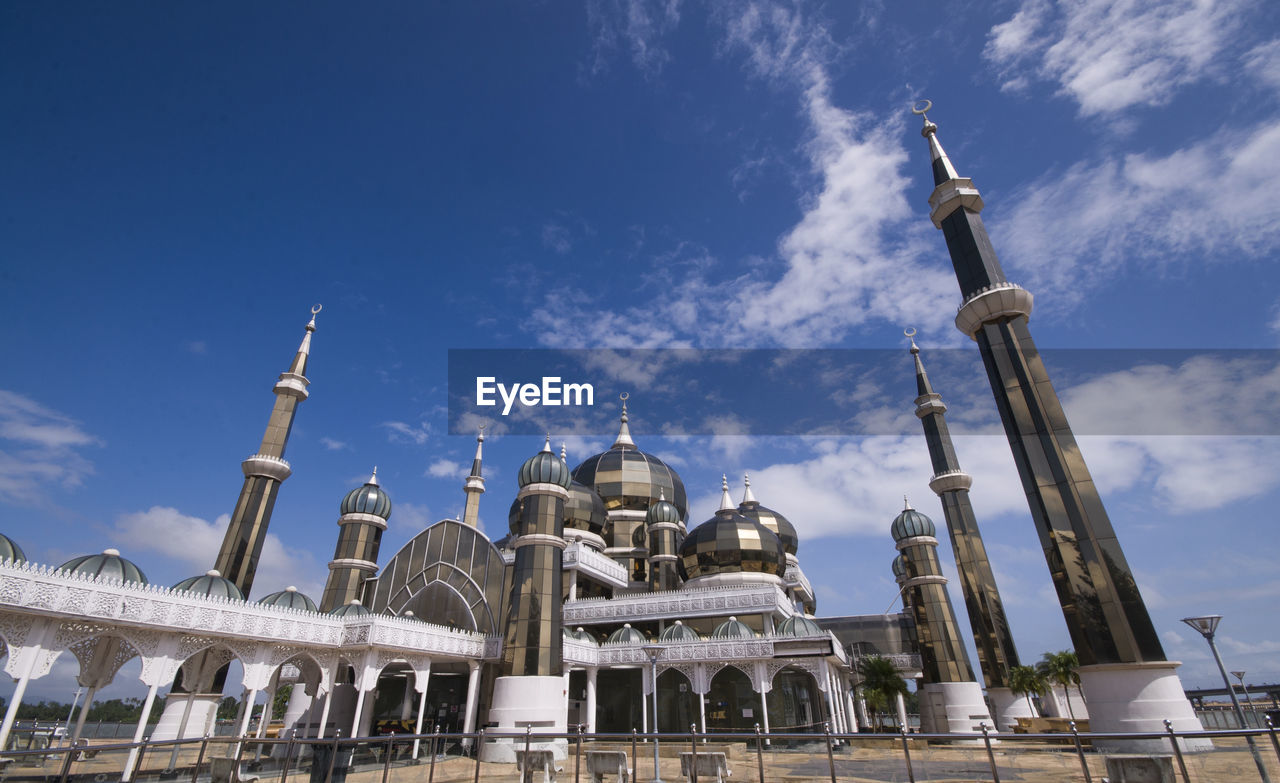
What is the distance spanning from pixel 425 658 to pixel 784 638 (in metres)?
14.8

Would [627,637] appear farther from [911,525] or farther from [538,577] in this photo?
[911,525]

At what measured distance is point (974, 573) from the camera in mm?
35719

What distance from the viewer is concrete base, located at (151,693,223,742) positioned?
73.5 feet

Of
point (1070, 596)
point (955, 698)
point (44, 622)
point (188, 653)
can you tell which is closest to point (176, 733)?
point (188, 653)

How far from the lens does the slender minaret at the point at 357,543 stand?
108 feet

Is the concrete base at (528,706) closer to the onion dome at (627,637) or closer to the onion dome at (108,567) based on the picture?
the onion dome at (627,637)

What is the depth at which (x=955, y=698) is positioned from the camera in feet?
109

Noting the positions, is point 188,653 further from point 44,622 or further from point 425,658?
point 425,658

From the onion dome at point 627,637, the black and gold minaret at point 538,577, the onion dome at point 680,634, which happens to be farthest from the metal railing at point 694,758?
the onion dome at point 627,637

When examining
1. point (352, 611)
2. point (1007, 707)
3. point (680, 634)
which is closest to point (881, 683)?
point (1007, 707)

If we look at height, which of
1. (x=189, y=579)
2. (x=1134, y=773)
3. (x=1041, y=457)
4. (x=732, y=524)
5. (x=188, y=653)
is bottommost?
(x=1134, y=773)

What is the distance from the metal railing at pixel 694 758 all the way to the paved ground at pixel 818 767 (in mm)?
27

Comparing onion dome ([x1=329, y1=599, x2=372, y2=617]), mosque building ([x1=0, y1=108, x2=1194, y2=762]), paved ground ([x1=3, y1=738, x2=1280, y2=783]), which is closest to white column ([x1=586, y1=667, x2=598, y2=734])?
mosque building ([x1=0, y1=108, x2=1194, y2=762])

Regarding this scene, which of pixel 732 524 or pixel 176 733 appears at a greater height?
pixel 732 524
